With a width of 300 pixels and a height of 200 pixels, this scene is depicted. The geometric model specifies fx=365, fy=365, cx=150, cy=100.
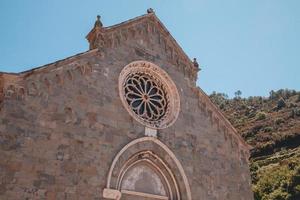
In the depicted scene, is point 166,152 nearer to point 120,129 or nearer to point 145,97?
point 120,129

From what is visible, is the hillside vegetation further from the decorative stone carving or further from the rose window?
the decorative stone carving

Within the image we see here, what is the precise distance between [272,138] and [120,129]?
2190 inches

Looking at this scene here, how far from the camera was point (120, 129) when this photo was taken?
15031 millimetres

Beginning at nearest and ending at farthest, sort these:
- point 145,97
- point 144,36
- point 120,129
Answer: point 120,129, point 145,97, point 144,36

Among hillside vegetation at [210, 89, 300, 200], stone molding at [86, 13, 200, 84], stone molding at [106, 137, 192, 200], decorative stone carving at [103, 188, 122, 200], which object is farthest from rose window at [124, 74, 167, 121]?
hillside vegetation at [210, 89, 300, 200]

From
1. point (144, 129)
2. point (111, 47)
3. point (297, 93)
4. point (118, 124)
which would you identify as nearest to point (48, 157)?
point (118, 124)

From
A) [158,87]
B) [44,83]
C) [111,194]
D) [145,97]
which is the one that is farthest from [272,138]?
[44,83]

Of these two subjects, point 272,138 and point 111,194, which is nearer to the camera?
point 111,194

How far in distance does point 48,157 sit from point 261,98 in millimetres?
95028

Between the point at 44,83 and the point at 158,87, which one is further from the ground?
the point at 158,87

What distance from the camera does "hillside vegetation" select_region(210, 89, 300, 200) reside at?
43.7 m

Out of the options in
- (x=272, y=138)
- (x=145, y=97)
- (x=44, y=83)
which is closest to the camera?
(x=44, y=83)

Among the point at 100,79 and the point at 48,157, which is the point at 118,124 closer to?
the point at 100,79

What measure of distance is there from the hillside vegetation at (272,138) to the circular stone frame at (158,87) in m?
8.98
